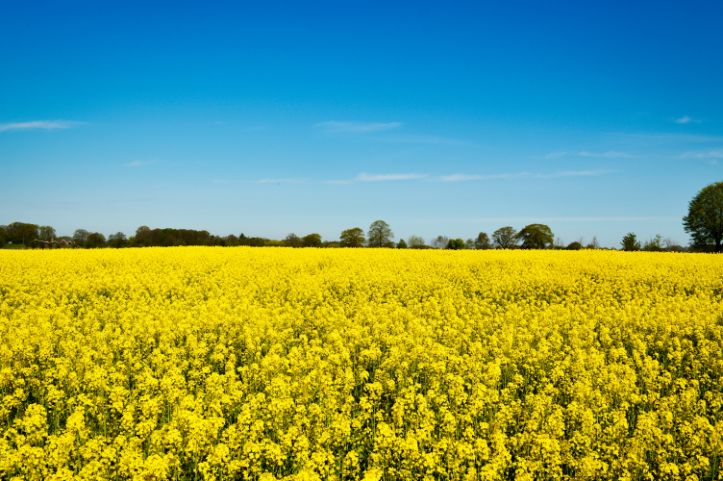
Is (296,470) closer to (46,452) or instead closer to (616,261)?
(46,452)

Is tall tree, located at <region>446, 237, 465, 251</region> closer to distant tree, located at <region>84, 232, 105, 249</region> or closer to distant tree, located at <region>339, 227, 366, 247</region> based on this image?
distant tree, located at <region>339, 227, 366, 247</region>

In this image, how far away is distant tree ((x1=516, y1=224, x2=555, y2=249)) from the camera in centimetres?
5441

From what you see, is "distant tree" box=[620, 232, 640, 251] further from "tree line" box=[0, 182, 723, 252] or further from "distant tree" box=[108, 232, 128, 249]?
"distant tree" box=[108, 232, 128, 249]

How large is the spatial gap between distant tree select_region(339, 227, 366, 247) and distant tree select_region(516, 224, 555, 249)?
1883cm

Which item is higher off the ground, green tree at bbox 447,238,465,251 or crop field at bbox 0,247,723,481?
green tree at bbox 447,238,465,251

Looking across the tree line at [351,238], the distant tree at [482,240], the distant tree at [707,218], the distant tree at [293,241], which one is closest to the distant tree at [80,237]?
the tree line at [351,238]

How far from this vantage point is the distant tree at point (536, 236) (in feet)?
178

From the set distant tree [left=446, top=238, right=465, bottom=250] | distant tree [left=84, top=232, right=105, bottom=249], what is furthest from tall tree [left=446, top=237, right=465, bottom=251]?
distant tree [left=84, top=232, right=105, bottom=249]

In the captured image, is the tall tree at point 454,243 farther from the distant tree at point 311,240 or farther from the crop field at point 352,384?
the crop field at point 352,384

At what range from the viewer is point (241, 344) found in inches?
403

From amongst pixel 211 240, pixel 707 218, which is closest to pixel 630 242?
pixel 707 218

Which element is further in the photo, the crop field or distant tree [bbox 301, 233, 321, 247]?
distant tree [bbox 301, 233, 321, 247]

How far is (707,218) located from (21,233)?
76507 millimetres

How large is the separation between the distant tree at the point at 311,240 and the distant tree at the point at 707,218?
43.9 metres
